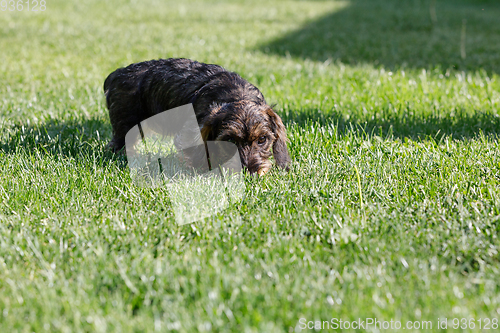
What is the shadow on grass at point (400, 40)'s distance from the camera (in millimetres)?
8016

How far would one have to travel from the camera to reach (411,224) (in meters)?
2.78

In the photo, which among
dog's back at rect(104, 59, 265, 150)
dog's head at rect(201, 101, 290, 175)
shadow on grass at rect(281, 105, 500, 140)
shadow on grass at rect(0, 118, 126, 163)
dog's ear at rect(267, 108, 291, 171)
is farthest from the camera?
shadow on grass at rect(281, 105, 500, 140)

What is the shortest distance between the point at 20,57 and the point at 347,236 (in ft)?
25.4

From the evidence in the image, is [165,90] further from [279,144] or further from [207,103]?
[279,144]

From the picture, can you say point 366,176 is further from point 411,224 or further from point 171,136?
point 171,136

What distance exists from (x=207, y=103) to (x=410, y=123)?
2365 millimetres

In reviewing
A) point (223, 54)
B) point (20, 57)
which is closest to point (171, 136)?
point (223, 54)

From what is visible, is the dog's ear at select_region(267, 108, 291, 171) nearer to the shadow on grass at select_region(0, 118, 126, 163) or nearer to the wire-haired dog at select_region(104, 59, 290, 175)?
the wire-haired dog at select_region(104, 59, 290, 175)

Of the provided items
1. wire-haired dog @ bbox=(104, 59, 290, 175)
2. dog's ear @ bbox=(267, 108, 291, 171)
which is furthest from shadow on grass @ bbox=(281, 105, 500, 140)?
wire-haired dog @ bbox=(104, 59, 290, 175)

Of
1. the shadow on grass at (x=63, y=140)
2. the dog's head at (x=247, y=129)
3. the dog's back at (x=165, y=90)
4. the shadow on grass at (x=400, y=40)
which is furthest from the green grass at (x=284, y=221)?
the shadow on grass at (x=400, y=40)

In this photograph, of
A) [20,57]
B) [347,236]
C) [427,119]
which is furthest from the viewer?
[20,57]

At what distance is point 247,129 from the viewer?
336cm

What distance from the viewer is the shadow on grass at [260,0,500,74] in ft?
26.3

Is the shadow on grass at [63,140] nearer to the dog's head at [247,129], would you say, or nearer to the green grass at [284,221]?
the green grass at [284,221]
